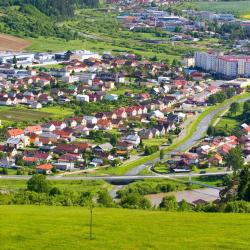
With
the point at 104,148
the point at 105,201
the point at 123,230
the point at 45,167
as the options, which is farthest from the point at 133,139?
the point at 123,230

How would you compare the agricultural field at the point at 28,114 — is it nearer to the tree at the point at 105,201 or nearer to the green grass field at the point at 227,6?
the tree at the point at 105,201

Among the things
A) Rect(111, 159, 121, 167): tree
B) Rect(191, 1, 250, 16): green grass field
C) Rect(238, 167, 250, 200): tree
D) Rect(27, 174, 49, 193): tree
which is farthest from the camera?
Rect(191, 1, 250, 16): green grass field

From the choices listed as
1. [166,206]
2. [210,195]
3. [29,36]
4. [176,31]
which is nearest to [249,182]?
[166,206]

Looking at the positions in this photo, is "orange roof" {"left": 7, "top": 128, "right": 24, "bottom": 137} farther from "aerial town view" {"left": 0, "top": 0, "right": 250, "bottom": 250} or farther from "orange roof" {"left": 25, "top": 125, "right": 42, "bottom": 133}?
"orange roof" {"left": 25, "top": 125, "right": 42, "bottom": 133}

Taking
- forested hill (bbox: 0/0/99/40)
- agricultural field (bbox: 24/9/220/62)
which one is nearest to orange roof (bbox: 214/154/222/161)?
agricultural field (bbox: 24/9/220/62)

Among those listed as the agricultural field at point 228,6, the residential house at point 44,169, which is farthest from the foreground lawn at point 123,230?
the agricultural field at point 228,6

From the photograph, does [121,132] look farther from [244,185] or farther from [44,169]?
[244,185]
